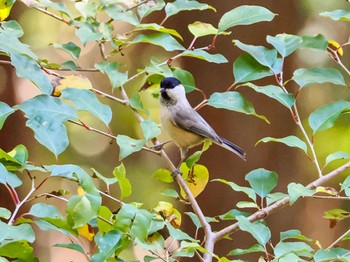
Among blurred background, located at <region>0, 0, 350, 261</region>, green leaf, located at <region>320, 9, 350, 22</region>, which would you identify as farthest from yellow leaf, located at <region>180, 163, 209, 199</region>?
blurred background, located at <region>0, 0, 350, 261</region>

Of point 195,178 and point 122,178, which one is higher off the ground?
point 122,178

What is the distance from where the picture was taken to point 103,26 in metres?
1.26

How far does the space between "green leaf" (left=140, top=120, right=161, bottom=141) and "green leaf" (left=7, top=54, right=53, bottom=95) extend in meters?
0.16

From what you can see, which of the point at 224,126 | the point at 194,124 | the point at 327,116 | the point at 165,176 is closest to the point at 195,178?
the point at 165,176

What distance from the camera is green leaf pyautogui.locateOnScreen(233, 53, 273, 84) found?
4.24 feet

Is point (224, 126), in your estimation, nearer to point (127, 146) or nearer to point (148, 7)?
point (148, 7)

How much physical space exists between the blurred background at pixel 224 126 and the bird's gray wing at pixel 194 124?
0.62 meters

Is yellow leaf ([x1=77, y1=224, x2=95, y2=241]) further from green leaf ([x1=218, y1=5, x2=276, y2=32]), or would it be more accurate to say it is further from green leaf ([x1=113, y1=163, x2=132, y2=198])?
green leaf ([x1=218, y1=5, x2=276, y2=32])

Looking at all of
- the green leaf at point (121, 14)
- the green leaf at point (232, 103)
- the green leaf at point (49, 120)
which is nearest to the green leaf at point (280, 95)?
the green leaf at point (232, 103)

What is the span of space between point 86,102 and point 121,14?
25 cm

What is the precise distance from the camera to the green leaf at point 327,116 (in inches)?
49.2

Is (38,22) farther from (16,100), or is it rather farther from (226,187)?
(226,187)

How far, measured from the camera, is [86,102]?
111cm

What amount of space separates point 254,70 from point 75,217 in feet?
1.79
